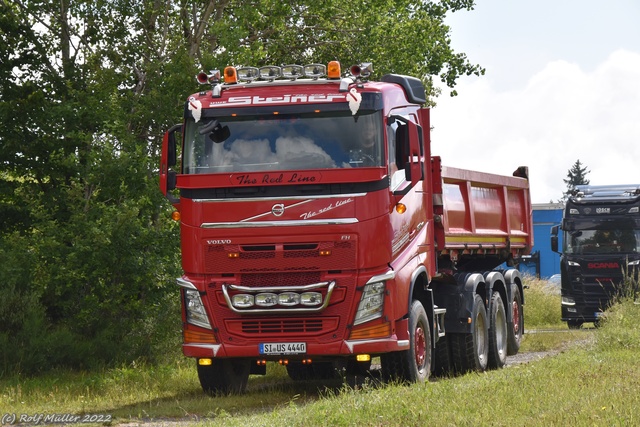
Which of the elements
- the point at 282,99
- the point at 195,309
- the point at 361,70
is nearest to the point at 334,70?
the point at 361,70

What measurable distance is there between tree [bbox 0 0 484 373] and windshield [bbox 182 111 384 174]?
→ 15.4 ft

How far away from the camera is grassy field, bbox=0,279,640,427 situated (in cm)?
987

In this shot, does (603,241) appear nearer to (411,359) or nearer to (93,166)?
(93,166)

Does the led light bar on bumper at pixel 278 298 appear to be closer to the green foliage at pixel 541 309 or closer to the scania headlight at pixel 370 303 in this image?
the scania headlight at pixel 370 303

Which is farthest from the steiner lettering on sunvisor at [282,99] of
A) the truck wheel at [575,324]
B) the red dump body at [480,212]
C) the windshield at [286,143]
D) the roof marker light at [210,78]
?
the truck wheel at [575,324]

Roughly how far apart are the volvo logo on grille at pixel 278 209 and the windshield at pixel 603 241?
16.4 metres

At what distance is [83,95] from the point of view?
2034cm

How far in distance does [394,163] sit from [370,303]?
1.63 metres

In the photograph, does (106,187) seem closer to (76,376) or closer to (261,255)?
(76,376)

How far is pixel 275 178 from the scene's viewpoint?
1312 centimetres

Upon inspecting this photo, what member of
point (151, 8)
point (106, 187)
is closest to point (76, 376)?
point (106, 187)

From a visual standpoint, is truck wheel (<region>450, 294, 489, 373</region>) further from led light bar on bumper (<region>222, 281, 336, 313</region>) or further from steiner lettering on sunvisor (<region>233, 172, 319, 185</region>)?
steiner lettering on sunvisor (<region>233, 172, 319, 185</region>)

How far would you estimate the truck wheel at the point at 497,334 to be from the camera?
59.2 ft

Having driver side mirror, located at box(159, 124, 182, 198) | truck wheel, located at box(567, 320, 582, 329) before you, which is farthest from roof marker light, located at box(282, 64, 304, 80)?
truck wheel, located at box(567, 320, 582, 329)
